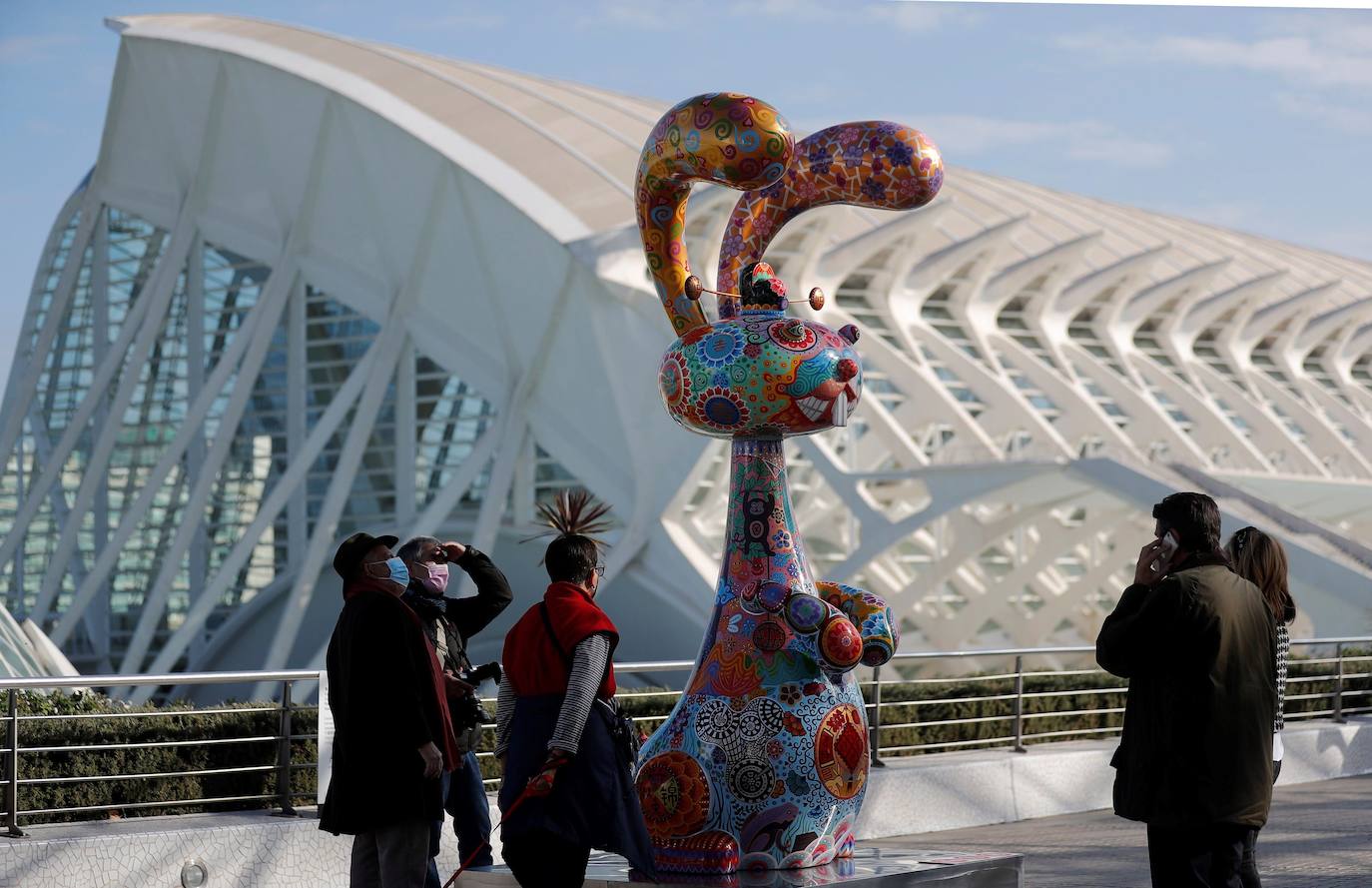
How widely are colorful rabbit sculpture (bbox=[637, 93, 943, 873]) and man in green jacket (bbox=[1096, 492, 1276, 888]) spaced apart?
53.9 inches

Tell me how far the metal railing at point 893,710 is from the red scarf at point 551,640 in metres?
2.03

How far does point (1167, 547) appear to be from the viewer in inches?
212

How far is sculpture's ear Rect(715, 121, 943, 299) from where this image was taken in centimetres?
705

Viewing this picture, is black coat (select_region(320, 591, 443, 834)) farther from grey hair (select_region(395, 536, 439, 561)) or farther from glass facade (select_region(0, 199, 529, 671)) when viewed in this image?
glass facade (select_region(0, 199, 529, 671))

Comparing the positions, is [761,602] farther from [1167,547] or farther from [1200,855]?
[1200,855]

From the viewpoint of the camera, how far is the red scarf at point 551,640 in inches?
221

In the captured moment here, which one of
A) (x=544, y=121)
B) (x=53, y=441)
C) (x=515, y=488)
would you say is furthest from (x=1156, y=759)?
(x=53, y=441)

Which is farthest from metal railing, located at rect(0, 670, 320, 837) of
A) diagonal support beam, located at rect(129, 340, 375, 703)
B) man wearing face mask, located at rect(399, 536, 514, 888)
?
diagonal support beam, located at rect(129, 340, 375, 703)

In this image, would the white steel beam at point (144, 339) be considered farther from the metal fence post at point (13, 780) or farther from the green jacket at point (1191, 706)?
the green jacket at point (1191, 706)

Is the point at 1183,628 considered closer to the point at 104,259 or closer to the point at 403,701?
the point at 403,701

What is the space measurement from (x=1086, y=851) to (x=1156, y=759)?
4214mm

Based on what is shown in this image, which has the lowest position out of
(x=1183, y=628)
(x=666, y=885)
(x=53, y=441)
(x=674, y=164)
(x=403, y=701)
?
(x=53, y=441)

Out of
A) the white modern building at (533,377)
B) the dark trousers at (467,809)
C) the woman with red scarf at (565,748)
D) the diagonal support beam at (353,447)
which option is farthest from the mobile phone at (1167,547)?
the diagonal support beam at (353,447)

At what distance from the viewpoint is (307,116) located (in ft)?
88.6
